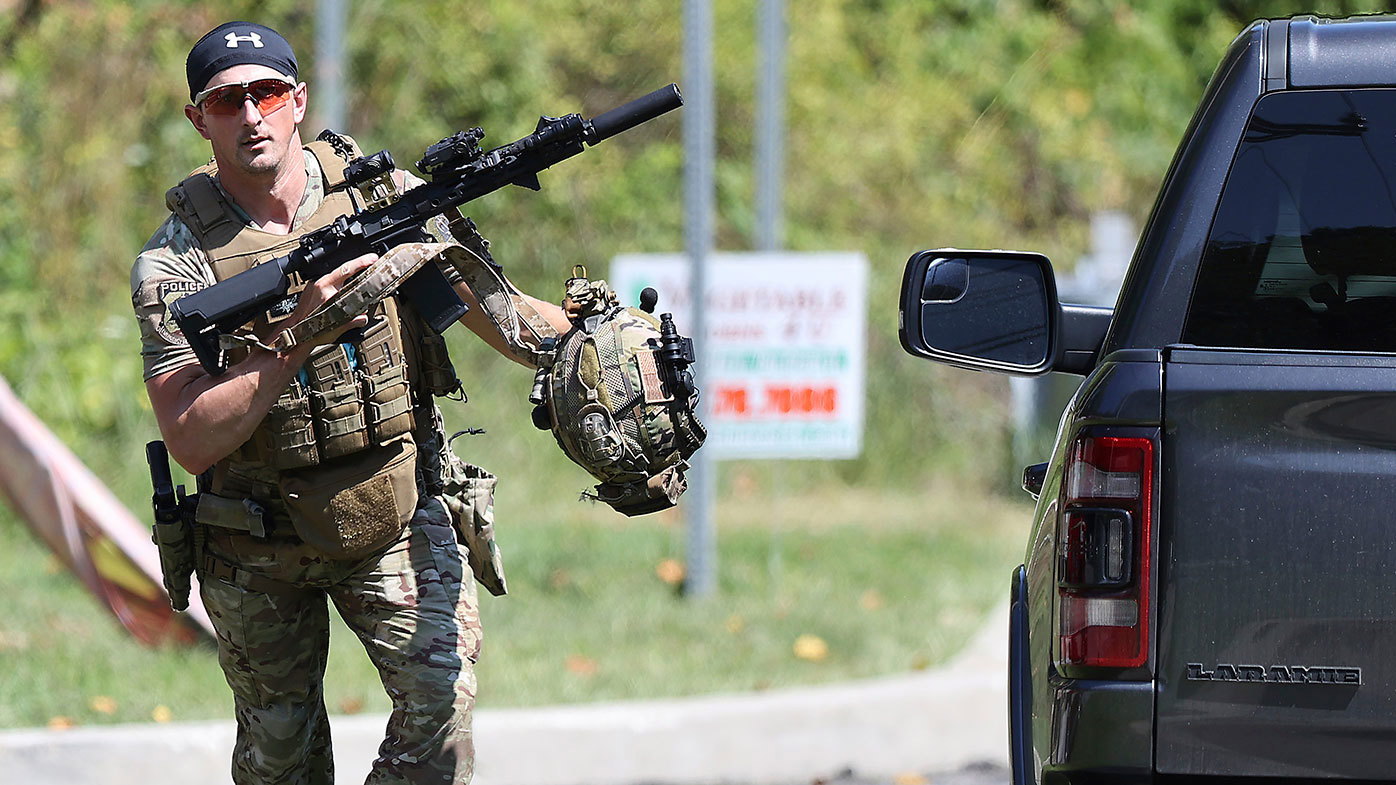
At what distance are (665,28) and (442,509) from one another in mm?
8449

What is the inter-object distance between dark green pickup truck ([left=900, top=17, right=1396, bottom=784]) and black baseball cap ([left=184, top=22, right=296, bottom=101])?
5.85 feet

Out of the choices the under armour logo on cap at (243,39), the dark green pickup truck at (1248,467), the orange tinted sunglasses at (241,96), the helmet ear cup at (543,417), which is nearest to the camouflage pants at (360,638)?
the helmet ear cup at (543,417)

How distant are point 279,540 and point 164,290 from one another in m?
0.57

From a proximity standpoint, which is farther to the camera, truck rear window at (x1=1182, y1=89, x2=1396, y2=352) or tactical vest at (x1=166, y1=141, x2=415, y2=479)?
tactical vest at (x1=166, y1=141, x2=415, y2=479)

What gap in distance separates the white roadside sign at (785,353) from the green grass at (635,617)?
0.37m

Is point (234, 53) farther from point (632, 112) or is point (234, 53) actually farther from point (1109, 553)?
point (1109, 553)

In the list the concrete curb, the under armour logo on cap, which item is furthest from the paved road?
the under armour logo on cap

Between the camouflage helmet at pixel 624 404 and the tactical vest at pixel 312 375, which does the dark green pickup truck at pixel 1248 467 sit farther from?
the tactical vest at pixel 312 375

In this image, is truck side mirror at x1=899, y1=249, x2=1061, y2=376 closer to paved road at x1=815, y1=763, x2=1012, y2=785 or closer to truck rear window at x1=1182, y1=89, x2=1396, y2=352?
truck rear window at x1=1182, y1=89, x2=1396, y2=352

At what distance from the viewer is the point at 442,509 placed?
12.2ft

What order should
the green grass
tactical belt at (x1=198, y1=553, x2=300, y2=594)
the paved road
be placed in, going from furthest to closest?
1. the green grass
2. the paved road
3. tactical belt at (x1=198, y1=553, x2=300, y2=594)

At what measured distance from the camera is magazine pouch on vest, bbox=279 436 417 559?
3436 millimetres

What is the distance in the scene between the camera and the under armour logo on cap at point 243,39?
3336 millimetres

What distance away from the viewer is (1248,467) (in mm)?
2182
